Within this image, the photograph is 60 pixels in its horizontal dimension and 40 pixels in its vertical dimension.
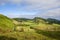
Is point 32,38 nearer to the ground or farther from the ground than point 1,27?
nearer to the ground

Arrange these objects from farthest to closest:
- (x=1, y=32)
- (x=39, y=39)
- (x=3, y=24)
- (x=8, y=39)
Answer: (x=3, y=24) → (x=1, y=32) → (x=39, y=39) → (x=8, y=39)

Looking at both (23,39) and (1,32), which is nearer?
(23,39)

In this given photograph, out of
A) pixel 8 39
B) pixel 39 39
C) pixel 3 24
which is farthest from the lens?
pixel 3 24

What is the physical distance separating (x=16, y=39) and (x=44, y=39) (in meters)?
10.5

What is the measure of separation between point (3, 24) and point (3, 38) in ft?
Answer: 50.2

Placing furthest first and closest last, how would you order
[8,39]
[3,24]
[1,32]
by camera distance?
[3,24]
[1,32]
[8,39]

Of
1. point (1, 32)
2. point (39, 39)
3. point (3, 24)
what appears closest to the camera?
point (39, 39)

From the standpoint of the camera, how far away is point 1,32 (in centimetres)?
5312

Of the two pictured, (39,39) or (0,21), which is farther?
(0,21)

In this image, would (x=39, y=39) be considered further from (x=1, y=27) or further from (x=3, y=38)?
(x=1, y=27)

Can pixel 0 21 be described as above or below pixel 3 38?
above

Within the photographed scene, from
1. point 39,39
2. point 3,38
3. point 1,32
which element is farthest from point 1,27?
point 39,39

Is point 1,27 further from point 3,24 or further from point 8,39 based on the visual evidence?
point 8,39

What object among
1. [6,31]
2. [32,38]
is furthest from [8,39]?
[6,31]
